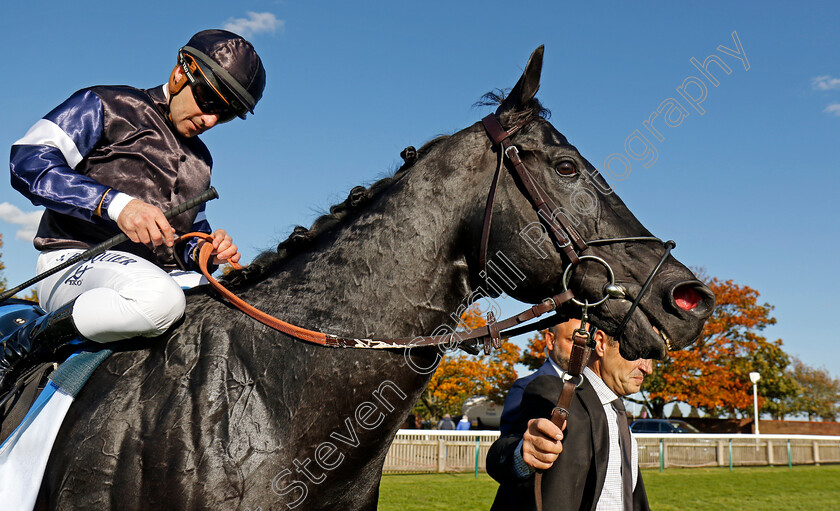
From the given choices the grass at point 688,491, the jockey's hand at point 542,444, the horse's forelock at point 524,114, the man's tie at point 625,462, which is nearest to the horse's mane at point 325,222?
the horse's forelock at point 524,114

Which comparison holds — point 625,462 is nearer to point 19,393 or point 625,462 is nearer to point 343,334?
point 343,334

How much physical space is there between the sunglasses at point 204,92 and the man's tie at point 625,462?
2.93 metres

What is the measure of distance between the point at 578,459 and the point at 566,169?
1.78 m

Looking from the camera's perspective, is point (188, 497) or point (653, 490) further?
point (653, 490)

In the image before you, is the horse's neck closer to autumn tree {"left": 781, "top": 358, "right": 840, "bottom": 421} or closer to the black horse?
the black horse

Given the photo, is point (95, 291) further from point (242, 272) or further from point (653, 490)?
point (653, 490)

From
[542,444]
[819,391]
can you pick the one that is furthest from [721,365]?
[542,444]

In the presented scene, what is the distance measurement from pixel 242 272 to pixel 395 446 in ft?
47.7

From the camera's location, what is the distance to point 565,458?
3615mm

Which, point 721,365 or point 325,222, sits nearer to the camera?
point 325,222

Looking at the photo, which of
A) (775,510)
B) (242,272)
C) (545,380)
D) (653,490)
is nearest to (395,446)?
(653,490)

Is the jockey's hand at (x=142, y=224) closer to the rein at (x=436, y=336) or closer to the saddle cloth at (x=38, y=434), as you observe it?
the rein at (x=436, y=336)

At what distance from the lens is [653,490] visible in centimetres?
1365

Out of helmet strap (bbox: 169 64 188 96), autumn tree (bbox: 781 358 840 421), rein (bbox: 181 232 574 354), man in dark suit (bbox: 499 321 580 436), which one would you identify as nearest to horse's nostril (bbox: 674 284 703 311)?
rein (bbox: 181 232 574 354)
